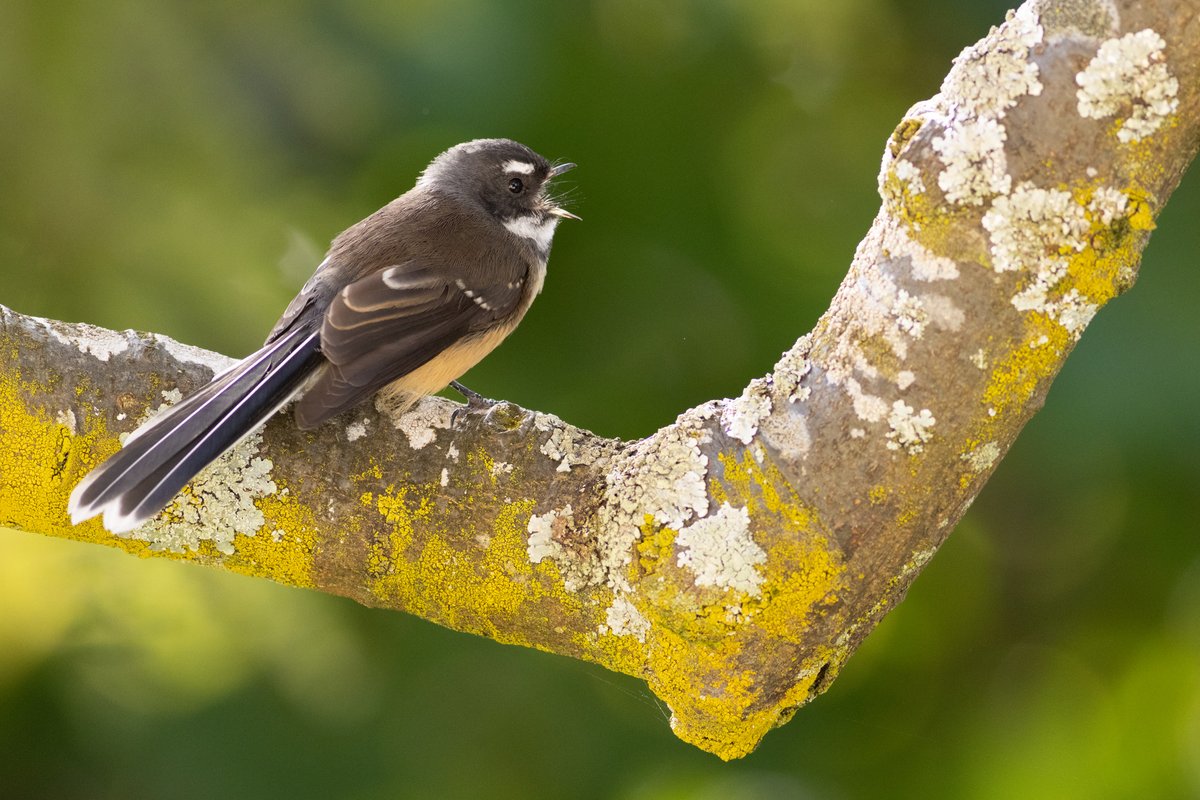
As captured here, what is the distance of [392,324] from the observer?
11.5 ft

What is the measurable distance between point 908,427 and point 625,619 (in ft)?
2.42

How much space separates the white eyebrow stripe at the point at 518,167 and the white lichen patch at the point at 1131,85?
8.50ft

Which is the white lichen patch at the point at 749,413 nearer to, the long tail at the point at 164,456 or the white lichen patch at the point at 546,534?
the white lichen patch at the point at 546,534

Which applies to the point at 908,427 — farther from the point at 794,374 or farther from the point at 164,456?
the point at 164,456

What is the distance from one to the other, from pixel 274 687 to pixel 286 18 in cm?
230

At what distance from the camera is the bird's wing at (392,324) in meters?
2.98

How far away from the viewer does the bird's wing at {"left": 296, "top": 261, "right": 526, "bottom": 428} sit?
9.77ft

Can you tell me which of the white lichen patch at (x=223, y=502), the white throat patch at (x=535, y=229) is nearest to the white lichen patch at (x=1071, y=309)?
the white lichen patch at (x=223, y=502)

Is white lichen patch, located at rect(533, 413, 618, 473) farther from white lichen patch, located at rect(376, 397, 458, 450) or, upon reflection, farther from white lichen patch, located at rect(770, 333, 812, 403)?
white lichen patch, located at rect(770, 333, 812, 403)

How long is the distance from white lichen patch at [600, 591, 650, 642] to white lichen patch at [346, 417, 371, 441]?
27.8 inches

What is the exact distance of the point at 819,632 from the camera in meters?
2.57

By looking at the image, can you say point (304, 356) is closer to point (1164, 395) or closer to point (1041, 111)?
point (1041, 111)

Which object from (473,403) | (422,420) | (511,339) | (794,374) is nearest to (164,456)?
(422,420)

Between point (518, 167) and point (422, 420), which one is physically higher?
point (518, 167)
